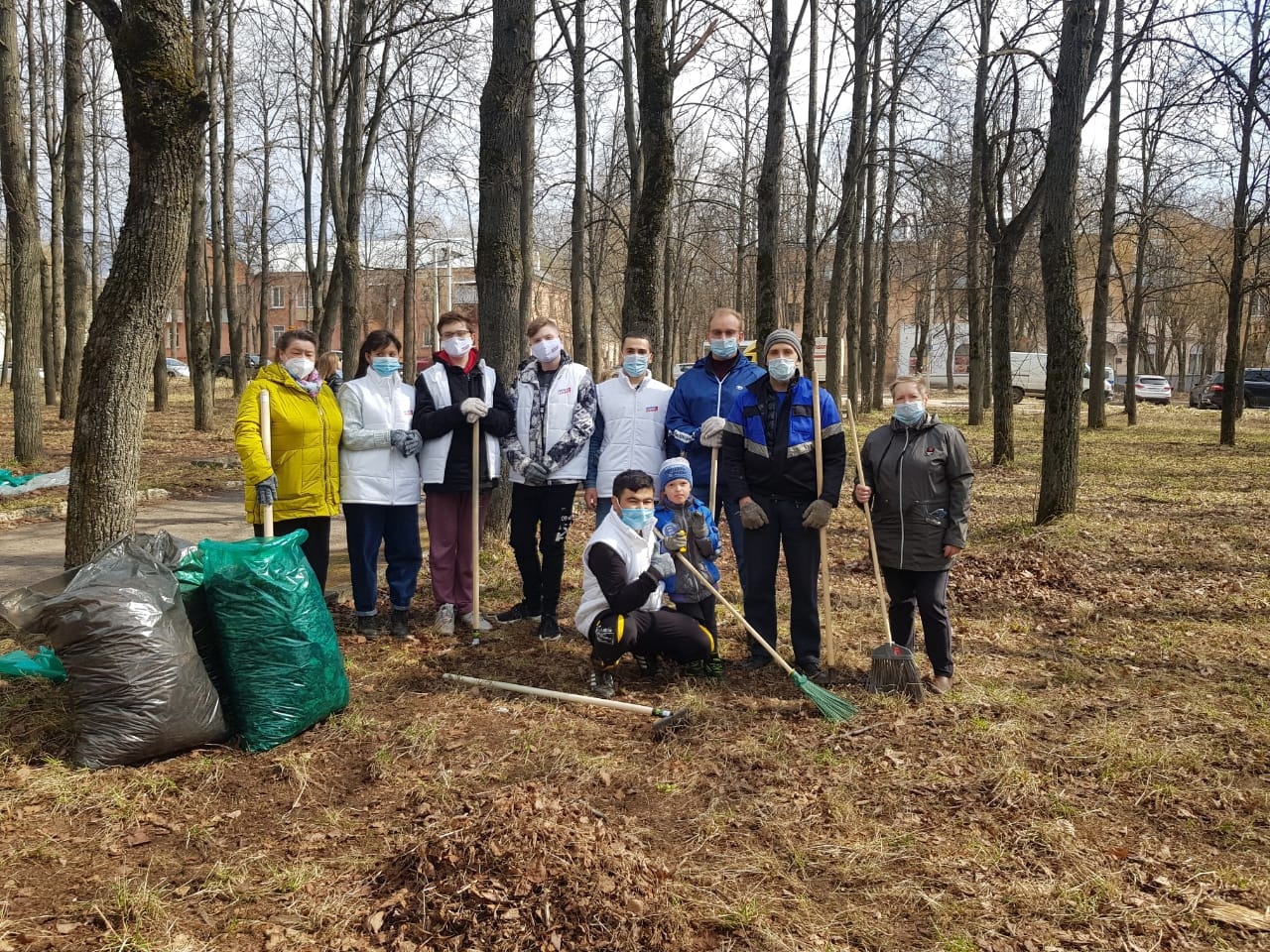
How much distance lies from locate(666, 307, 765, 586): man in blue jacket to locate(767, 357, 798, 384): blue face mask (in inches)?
8.6

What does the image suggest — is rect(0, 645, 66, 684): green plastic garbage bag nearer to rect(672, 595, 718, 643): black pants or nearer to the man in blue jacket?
rect(672, 595, 718, 643): black pants

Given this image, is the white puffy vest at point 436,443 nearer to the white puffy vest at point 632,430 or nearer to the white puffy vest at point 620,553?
the white puffy vest at point 632,430

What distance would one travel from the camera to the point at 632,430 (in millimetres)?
5457

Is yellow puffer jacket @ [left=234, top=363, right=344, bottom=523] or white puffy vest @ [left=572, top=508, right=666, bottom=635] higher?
yellow puffer jacket @ [left=234, top=363, right=344, bottom=523]

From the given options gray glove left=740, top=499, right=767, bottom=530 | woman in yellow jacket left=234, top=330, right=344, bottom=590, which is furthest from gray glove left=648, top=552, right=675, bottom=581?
woman in yellow jacket left=234, top=330, right=344, bottom=590

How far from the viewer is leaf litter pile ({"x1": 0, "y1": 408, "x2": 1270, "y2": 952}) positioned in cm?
271

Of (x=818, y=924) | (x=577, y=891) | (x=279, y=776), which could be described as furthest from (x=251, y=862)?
(x=818, y=924)

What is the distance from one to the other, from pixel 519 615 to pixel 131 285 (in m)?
3.04

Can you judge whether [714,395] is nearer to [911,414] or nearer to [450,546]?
[911,414]

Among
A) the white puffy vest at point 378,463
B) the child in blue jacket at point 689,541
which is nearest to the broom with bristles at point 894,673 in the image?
the child in blue jacket at point 689,541

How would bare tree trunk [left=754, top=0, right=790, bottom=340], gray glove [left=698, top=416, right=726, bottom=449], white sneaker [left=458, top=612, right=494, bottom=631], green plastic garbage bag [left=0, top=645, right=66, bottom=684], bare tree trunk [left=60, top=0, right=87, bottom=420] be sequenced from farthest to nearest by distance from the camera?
bare tree trunk [left=60, top=0, right=87, bottom=420] → bare tree trunk [left=754, top=0, right=790, bottom=340] → white sneaker [left=458, top=612, right=494, bottom=631] → gray glove [left=698, top=416, right=726, bottom=449] → green plastic garbage bag [left=0, top=645, right=66, bottom=684]

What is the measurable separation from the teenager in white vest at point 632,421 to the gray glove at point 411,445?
3.48ft

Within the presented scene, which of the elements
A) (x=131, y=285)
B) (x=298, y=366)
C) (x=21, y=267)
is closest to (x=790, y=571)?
(x=298, y=366)

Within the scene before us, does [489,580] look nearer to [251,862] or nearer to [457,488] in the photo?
[457,488]
